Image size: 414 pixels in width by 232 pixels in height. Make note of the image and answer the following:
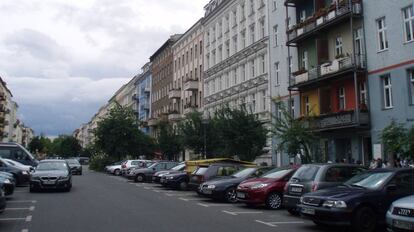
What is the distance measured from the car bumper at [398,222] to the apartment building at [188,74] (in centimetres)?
4945

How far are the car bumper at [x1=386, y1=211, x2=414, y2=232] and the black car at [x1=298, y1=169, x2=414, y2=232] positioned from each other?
58.3 inches

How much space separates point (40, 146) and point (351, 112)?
148196 mm

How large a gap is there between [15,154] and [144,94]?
2626 inches

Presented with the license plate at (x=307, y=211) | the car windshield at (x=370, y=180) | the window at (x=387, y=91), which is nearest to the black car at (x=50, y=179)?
the license plate at (x=307, y=211)

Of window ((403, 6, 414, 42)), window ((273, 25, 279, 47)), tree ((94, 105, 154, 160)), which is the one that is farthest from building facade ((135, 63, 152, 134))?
window ((403, 6, 414, 42))

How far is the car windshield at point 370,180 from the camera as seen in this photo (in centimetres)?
1262

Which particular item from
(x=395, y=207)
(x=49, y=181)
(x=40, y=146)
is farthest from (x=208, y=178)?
(x=40, y=146)

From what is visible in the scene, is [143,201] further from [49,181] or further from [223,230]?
[223,230]

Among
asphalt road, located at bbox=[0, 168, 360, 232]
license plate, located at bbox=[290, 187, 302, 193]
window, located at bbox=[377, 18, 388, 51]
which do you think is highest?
window, located at bbox=[377, 18, 388, 51]

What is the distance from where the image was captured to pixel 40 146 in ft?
536

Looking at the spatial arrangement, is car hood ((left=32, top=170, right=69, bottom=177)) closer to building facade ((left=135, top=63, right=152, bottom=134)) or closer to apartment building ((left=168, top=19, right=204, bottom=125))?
apartment building ((left=168, top=19, right=204, bottom=125))

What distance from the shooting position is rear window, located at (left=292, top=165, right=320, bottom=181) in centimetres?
1494

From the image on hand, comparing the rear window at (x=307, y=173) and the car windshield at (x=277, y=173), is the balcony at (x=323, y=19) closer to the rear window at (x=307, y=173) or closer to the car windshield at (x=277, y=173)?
the car windshield at (x=277, y=173)

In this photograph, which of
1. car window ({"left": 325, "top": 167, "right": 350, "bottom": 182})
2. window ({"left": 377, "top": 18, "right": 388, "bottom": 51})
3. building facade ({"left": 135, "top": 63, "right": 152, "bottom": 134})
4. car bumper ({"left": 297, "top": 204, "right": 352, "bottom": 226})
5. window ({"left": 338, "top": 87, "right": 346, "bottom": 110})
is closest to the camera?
car bumper ({"left": 297, "top": 204, "right": 352, "bottom": 226})
